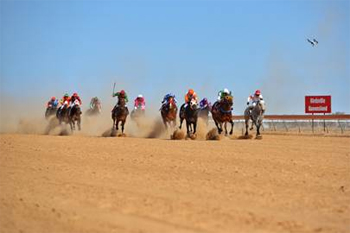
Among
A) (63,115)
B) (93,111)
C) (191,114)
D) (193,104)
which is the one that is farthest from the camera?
(93,111)

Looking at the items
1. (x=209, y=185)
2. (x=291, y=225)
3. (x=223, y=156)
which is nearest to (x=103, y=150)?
(x=223, y=156)

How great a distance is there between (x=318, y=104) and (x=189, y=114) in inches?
727

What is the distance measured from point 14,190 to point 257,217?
504 centimetres

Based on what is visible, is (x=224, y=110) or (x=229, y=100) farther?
(x=224, y=110)

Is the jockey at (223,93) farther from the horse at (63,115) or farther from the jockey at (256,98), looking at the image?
the horse at (63,115)

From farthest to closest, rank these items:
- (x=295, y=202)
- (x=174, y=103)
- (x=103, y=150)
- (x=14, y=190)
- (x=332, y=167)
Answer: (x=174, y=103)
(x=103, y=150)
(x=332, y=167)
(x=14, y=190)
(x=295, y=202)

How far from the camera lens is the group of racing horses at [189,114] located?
27109 millimetres

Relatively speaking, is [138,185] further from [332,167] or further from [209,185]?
[332,167]

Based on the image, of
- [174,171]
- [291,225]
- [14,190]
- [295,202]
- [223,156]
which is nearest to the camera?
[291,225]

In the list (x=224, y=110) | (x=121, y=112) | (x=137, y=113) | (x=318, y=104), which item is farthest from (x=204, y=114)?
(x=318, y=104)

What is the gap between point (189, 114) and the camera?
27234 millimetres

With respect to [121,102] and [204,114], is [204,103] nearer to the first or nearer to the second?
[204,114]

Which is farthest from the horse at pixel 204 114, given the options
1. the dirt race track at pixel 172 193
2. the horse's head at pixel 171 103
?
the dirt race track at pixel 172 193

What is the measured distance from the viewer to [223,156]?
53.4 feet
